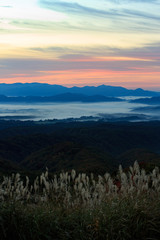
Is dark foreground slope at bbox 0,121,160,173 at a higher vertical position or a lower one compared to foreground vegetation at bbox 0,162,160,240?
lower

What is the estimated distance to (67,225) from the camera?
5.80 meters

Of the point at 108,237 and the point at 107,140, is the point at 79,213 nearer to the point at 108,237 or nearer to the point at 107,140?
the point at 108,237

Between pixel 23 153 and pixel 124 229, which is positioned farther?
pixel 23 153

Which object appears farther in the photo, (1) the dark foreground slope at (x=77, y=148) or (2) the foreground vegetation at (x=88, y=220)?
(1) the dark foreground slope at (x=77, y=148)

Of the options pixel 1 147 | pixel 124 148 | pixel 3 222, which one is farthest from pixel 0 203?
pixel 124 148

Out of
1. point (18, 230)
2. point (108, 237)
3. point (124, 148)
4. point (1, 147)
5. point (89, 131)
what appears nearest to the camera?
point (108, 237)

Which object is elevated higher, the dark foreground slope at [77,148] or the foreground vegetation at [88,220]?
the foreground vegetation at [88,220]

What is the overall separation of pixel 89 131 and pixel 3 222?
154 meters

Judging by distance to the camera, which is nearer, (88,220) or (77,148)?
(88,220)

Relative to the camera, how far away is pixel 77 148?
279ft

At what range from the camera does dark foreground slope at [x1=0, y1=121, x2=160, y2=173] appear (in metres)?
Result: 69.1

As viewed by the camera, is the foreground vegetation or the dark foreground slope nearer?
the foreground vegetation

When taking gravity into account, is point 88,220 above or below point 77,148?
above

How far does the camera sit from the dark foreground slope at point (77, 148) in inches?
2719
